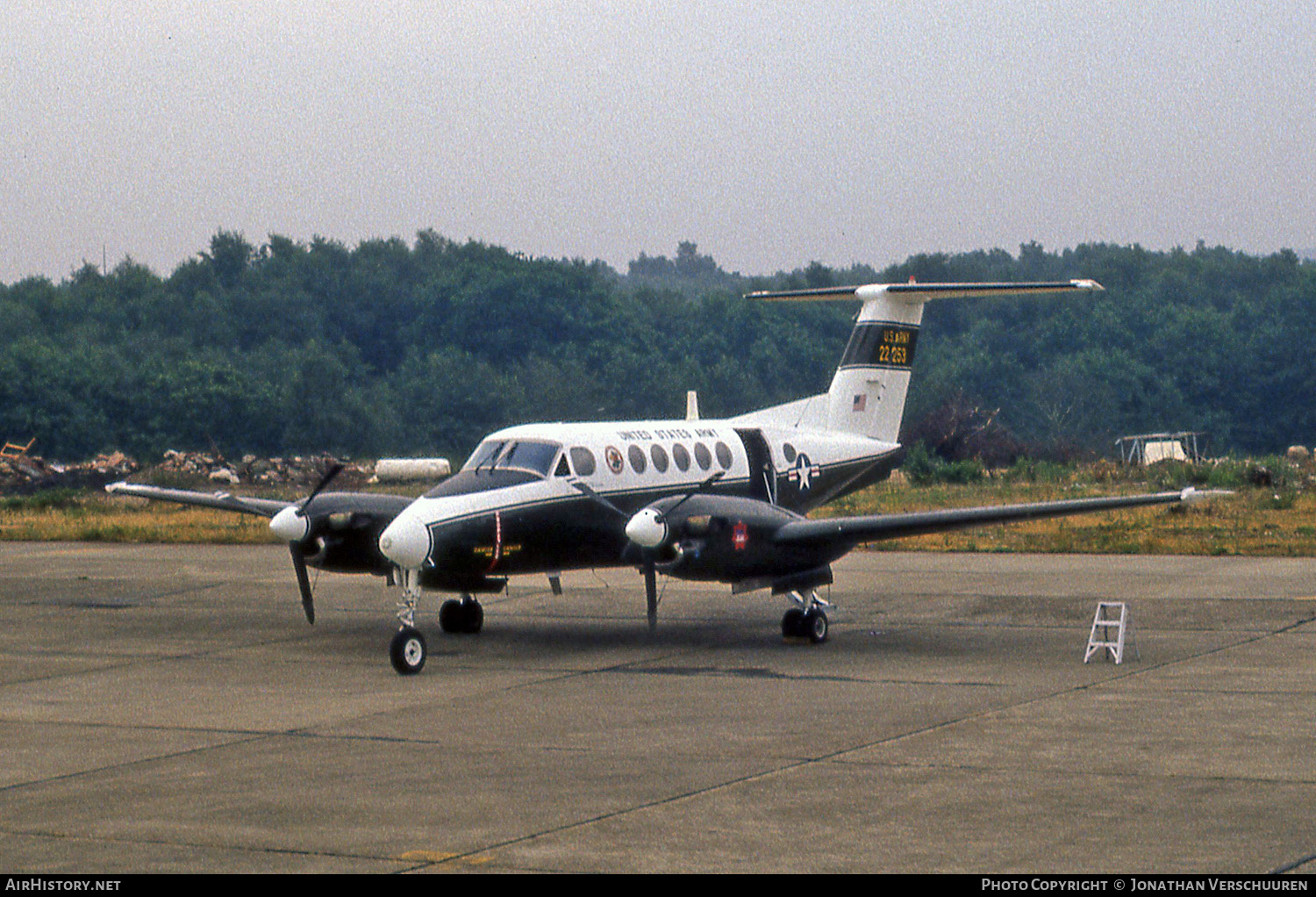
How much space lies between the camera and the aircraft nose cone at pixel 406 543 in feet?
54.3

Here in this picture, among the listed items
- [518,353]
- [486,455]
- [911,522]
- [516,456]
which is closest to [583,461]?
[516,456]

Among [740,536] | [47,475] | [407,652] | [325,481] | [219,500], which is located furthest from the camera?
[47,475]

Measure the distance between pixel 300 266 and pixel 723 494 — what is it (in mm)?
89065

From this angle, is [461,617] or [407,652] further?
[461,617]

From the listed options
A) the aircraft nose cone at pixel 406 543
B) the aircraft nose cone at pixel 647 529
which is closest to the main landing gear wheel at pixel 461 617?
the aircraft nose cone at pixel 406 543

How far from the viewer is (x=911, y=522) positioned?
18.5 metres

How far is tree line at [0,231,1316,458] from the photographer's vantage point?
3027 inches

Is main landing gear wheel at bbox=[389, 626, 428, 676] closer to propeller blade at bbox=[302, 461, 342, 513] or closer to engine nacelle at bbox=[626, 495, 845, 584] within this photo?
propeller blade at bbox=[302, 461, 342, 513]

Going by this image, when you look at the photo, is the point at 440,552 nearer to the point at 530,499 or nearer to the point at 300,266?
the point at 530,499

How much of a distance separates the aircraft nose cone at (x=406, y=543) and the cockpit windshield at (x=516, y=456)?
1.78 metres

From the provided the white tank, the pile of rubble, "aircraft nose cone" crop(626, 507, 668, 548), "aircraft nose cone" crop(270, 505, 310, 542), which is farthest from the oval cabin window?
the pile of rubble

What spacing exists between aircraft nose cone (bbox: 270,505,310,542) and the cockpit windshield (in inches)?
82.3

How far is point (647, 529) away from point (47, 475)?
49630mm

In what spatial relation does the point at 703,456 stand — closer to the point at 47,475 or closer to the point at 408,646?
the point at 408,646
